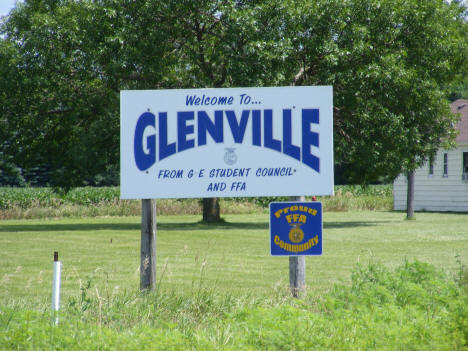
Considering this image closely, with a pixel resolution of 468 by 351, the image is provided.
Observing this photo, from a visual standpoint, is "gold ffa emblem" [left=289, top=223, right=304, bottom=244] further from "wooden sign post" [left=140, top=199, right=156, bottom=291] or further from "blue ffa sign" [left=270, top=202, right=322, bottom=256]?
"wooden sign post" [left=140, top=199, right=156, bottom=291]

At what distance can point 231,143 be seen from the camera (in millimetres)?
8359

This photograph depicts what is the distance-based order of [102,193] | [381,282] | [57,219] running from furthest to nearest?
[102,193]
[57,219]
[381,282]

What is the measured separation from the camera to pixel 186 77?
28422 mm

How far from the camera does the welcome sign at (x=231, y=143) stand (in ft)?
27.3

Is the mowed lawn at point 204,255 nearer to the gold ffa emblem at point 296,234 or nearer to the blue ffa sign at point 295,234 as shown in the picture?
the blue ffa sign at point 295,234

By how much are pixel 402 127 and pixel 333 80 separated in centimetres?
344

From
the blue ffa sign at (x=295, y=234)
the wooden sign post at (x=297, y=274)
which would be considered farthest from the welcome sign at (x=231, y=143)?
the wooden sign post at (x=297, y=274)

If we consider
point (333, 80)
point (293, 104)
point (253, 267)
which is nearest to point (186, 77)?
point (333, 80)

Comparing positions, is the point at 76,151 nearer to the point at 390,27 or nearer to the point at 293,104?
the point at 390,27

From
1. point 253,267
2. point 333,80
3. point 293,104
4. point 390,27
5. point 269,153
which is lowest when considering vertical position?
point 253,267

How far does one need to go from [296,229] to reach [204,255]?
959cm

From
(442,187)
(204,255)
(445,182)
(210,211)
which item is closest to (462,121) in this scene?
(445,182)

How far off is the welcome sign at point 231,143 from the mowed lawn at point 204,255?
1.01 meters

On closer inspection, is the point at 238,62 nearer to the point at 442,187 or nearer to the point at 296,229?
the point at 296,229
